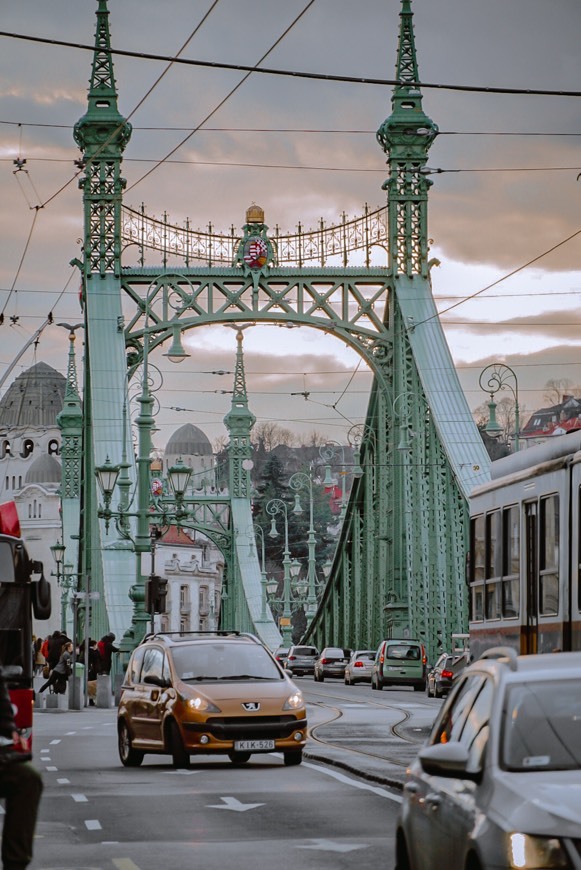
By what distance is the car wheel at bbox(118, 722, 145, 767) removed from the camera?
2200 centimetres

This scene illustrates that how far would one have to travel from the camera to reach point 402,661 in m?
53.8

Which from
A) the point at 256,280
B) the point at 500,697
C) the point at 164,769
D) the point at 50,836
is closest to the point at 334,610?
the point at 256,280

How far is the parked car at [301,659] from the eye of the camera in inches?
3088

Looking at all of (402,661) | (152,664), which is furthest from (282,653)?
(152,664)

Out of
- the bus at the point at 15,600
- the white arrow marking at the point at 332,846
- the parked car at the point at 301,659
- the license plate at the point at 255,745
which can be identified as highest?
the bus at the point at 15,600

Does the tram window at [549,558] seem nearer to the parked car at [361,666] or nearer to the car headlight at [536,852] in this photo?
the car headlight at [536,852]

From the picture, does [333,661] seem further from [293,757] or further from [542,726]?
[542,726]

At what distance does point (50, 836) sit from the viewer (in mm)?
14289

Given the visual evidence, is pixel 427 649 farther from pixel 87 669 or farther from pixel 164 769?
pixel 164 769

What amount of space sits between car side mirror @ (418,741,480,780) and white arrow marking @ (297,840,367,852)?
4.93 metres

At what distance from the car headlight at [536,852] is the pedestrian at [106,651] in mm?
38739

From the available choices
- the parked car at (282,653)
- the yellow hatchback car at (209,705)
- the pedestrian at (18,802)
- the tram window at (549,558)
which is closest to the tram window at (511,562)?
the tram window at (549,558)

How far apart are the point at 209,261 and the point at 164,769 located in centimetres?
3398

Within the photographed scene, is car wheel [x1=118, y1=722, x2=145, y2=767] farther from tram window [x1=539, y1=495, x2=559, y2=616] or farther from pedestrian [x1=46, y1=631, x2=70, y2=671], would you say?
pedestrian [x1=46, y1=631, x2=70, y2=671]
